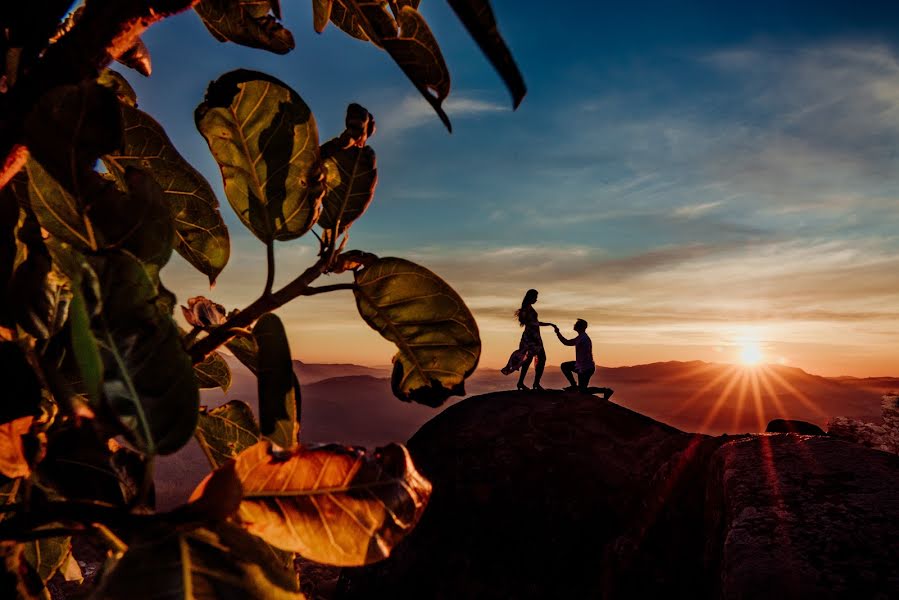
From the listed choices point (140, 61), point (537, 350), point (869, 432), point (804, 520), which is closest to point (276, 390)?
point (140, 61)

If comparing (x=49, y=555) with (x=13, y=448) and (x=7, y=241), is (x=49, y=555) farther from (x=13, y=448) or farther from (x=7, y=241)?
(x=7, y=241)

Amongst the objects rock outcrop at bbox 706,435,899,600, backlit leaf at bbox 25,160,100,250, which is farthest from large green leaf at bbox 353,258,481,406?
rock outcrop at bbox 706,435,899,600

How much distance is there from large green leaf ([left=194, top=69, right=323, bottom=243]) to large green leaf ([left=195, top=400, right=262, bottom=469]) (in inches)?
17.8

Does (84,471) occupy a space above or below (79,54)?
below

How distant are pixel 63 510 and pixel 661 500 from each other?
546 centimetres

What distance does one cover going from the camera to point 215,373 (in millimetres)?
1370

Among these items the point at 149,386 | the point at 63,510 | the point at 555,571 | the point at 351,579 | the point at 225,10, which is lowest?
the point at 351,579

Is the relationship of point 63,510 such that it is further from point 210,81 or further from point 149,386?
point 210,81

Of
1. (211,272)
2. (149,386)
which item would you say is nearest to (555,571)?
(211,272)

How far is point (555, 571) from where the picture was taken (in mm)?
5277

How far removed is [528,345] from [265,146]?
919 centimetres

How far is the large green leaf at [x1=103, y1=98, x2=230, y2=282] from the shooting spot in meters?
0.94

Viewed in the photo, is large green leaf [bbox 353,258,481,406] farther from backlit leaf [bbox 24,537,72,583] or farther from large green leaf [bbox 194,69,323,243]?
backlit leaf [bbox 24,537,72,583]

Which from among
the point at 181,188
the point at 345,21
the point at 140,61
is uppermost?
the point at 345,21
